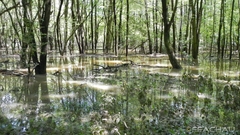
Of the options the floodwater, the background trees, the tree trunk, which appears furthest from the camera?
the background trees

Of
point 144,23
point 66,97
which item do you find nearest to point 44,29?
point 66,97

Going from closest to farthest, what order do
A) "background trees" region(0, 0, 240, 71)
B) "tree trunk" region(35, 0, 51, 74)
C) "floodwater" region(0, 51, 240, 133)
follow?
1. "floodwater" region(0, 51, 240, 133)
2. "tree trunk" region(35, 0, 51, 74)
3. "background trees" region(0, 0, 240, 71)

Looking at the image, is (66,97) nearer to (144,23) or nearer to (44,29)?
(44,29)

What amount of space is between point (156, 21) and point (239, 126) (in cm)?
2381

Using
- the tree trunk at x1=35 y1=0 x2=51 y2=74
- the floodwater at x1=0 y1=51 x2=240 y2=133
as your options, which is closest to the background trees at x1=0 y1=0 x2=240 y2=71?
the tree trunk at x1=35 y1=0 x2=51 y2=74

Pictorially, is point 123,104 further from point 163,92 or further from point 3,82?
point 3,82

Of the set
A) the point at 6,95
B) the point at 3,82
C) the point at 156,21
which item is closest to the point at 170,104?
the point at 6,95

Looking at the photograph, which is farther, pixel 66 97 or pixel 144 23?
pixel 144 23

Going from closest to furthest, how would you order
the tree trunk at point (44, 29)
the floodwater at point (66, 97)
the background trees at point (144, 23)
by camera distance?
the floodwater at point (66, 97) < the tree trunk at point (44, 29) < the background trees at point (144, 23)

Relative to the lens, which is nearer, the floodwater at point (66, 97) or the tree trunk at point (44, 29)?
the floodwater at point (66, 97)

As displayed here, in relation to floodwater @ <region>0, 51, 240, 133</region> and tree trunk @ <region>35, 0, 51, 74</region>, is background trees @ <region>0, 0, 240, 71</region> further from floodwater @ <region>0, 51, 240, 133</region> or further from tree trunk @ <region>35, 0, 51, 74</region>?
floodwater @ <region>0, 51, 240, 133</region>

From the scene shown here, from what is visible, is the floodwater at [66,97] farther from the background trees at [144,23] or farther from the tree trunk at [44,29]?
the background trees at [144,23]

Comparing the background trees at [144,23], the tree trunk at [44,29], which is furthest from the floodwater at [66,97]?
the background trees at [144,23]

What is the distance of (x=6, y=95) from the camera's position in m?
8.80
